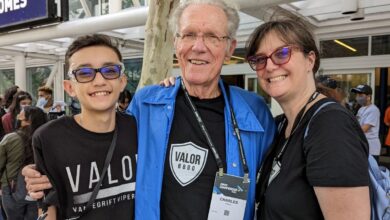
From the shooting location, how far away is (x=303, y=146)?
1.44 m

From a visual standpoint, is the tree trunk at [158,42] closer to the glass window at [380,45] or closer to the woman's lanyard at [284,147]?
the woman's lanyard at [284,147]

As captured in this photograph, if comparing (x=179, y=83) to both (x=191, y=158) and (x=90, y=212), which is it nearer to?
(x=191, y=158)

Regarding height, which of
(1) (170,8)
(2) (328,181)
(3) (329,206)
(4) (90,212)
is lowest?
(4) (90,212)

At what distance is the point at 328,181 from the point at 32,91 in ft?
50.7

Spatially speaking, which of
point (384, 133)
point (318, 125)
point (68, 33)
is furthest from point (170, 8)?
point (384, 133)

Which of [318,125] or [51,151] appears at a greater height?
[318,125]

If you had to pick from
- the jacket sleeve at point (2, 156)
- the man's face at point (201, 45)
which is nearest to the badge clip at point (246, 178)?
the man's face at point (201, 45)

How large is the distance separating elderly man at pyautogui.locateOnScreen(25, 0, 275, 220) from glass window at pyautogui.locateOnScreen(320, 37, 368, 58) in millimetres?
6232

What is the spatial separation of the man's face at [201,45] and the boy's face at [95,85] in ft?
1.25

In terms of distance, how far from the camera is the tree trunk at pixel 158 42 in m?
3.23

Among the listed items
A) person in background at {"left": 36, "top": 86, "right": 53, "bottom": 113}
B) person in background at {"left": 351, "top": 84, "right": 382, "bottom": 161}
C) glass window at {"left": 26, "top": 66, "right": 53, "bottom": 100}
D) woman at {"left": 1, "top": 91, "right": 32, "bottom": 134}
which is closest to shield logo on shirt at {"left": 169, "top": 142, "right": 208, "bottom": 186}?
woman at {"left": 1, "top": 91, "right": 32, "bottom": 134}

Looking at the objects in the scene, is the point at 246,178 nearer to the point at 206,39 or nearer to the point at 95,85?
the point at 206,39

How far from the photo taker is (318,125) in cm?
138

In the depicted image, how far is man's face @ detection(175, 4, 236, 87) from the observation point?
185cm
